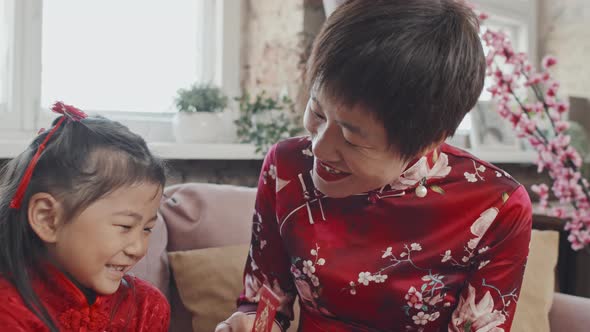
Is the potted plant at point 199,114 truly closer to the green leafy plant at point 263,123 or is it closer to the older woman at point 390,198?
the green leafy plant at point 263,123

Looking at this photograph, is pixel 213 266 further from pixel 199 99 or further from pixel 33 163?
pixel 199 99

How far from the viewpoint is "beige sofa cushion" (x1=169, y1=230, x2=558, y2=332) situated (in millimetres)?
1600

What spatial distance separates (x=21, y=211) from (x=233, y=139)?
144 cm

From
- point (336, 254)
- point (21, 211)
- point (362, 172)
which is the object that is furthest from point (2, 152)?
point (362, 172)

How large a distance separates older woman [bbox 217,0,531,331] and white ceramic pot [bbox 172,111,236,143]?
3.55 ft

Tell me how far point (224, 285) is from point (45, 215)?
667 mm

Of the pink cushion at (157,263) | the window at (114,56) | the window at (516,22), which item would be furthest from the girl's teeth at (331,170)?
the window at (516,22)

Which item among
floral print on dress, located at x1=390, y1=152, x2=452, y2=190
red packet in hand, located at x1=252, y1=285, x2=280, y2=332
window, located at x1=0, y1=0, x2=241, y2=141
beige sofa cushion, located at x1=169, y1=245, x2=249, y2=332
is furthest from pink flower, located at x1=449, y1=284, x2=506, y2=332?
window, located at x1=0, y1=0, x2=241, y2=141

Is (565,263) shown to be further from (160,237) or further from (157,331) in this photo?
(157,331)

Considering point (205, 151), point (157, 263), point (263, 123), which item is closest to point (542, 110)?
point (263, 123)

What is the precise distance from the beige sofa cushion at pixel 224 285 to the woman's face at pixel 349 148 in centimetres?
72

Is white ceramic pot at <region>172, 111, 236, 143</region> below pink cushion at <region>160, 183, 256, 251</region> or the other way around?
the other way around

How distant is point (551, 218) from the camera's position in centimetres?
279

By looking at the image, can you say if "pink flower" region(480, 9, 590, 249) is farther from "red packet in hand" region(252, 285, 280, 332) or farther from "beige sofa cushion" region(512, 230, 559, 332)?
"red packet in hand" region(252, 285, 280, 332)
